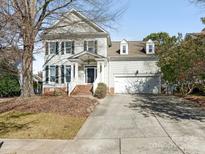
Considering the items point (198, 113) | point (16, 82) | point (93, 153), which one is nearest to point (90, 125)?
point (93, 153)

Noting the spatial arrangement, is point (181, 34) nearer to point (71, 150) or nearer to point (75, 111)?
point (75, 111)

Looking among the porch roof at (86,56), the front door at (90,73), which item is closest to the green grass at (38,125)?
the porch roof at (86,56)

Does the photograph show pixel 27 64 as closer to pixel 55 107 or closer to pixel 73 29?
pixel 55 107

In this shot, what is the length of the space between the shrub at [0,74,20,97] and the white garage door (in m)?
11.2

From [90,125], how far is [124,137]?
3287 millimetres

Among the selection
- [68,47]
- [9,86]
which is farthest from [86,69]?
[9,86]

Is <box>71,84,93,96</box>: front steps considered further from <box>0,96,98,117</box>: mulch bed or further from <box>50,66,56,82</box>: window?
<box>0,96,98,117</box>: mulch bed

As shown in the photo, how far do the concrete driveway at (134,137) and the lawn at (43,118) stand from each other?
2.50ft

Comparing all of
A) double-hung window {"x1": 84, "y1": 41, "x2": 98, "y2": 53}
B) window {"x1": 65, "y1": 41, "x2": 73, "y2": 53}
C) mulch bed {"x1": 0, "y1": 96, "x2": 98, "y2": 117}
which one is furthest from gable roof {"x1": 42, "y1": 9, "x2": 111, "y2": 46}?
mulch bed {"x1": 0, "y1": 96, "x2": 98, "y2": 117}

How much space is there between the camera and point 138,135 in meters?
12.7

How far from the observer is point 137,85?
35.8 m

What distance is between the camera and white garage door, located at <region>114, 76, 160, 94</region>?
117 ft

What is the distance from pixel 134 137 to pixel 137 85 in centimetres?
2363

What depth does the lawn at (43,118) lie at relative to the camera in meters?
13.6
